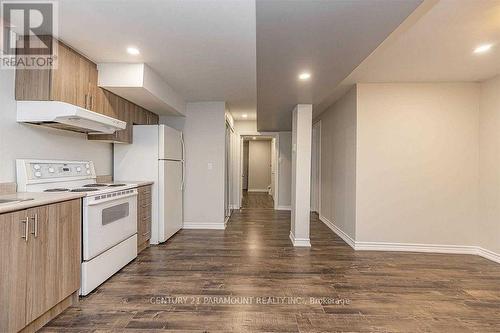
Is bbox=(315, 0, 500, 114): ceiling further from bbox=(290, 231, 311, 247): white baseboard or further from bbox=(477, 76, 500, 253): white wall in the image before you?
bbox=(290, 231, 311, 247): white baseboard

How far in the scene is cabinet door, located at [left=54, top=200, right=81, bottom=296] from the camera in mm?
1990

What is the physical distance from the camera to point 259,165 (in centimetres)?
1179

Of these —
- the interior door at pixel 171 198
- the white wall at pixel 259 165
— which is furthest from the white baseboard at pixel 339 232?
the white wall at pixel 259 165

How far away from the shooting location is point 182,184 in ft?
15.4

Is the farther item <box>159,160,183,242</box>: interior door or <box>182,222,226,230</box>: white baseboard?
<box>182,222,226,230</box>: white baseboard

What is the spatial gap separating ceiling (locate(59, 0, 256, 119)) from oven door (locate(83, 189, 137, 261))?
1524 mm

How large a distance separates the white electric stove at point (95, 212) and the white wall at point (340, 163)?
310 centimetres

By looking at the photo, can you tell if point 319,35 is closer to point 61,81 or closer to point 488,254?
point 61,81

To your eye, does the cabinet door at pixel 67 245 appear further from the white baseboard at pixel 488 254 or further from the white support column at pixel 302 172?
the white baseboard at pixel 488 254

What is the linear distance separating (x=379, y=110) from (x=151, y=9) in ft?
10.4

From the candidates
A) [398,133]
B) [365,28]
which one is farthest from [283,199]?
[365,28]

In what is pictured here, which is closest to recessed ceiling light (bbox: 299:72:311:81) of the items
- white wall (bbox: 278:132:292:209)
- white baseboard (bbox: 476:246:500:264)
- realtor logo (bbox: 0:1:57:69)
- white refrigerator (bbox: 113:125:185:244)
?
realtor logo (bbox: 0:1:57:69)

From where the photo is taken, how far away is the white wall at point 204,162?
4.82 meters

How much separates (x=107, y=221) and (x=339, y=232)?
3.59 m
